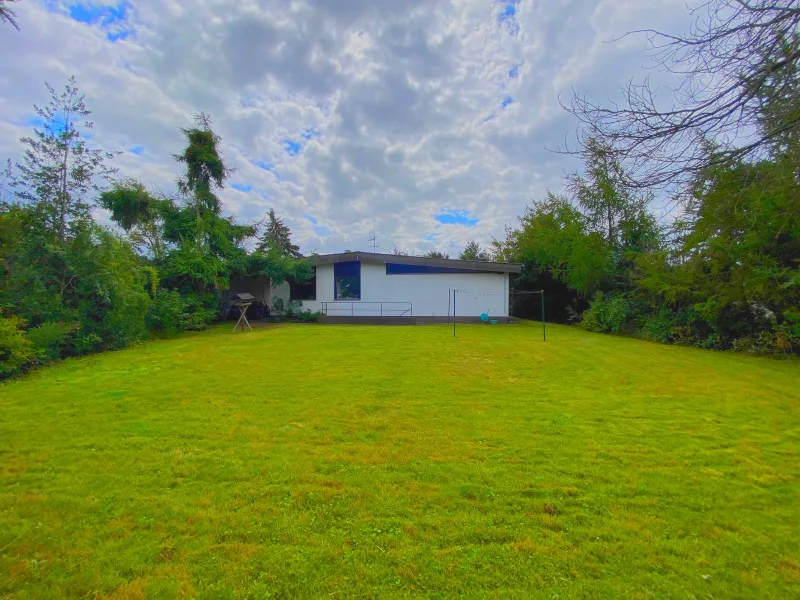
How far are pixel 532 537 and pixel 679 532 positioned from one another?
0.95m

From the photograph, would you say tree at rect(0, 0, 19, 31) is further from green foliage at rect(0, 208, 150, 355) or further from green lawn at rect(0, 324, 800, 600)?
green foliage at rect(0, 208, 150, 355)

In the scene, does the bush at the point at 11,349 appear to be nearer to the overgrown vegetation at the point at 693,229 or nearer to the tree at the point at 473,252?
the overgrown vegetation at the point at 693,229

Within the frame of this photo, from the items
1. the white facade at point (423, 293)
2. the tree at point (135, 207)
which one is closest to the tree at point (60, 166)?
the tree at point (135, 207)

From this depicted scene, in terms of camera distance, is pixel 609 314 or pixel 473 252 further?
pixel 473 252

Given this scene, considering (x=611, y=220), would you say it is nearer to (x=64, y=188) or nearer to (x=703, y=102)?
(x=703, y=102)

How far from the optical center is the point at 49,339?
7379 mm

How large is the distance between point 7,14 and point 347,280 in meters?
14.3

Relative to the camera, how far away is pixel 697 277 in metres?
10.7

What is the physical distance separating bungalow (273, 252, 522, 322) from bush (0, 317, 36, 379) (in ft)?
34.5

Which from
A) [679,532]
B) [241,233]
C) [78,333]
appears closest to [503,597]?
[679,532]

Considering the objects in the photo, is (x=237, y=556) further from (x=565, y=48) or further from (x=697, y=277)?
(x=697, y=277)

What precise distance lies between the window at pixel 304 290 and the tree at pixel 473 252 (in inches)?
695

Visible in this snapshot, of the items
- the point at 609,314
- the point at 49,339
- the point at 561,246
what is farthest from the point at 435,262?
the point at 49,339

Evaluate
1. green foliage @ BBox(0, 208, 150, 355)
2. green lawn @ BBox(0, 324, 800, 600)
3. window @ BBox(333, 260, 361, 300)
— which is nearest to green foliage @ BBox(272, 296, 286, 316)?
window @ BBox(333, 260, 361, 300)
